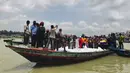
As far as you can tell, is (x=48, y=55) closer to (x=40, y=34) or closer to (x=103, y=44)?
(x=40, y=34)

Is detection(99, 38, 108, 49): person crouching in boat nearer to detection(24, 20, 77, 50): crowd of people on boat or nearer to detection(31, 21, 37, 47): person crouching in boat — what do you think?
detection(24, 20, 77, 50): crowd of people on boat

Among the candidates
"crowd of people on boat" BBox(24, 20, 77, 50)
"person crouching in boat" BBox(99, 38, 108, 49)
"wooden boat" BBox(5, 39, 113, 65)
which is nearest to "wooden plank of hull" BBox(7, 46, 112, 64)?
"wooden boat" BBox(5, 39, 113, 65)

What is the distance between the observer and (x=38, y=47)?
51.1ft

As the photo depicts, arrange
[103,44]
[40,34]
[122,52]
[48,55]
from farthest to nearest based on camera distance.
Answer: [103,44], [122,52], [40,34], [48,55]

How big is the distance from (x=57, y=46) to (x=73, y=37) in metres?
6.09

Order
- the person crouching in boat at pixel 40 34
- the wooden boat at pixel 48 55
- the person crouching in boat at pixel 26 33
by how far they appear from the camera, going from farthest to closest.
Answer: the person crouching in boat at pixel 40 34 < the person crouching in boat at pixel 26 33 < the wooden boat at pixel 48 55

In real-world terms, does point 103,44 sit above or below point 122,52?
above

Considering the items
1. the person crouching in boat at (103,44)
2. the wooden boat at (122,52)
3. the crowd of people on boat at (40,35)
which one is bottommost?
the wooden boat at (122,52)

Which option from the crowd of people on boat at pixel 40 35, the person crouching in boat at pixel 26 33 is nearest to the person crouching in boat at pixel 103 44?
the crowd of people on boat at pixel 40 35

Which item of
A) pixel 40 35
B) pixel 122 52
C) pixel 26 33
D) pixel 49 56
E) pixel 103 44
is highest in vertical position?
pixel 26 33

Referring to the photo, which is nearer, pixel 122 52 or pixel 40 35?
pixel 40 35

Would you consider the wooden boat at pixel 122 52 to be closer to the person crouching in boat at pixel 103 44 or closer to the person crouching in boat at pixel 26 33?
the person crouching in boat at pixel 103 44

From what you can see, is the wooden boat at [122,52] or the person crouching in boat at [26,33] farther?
the wooden boat at [122,52]

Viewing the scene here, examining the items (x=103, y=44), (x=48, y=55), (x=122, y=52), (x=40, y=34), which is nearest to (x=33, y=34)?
(x=40, y=34)
